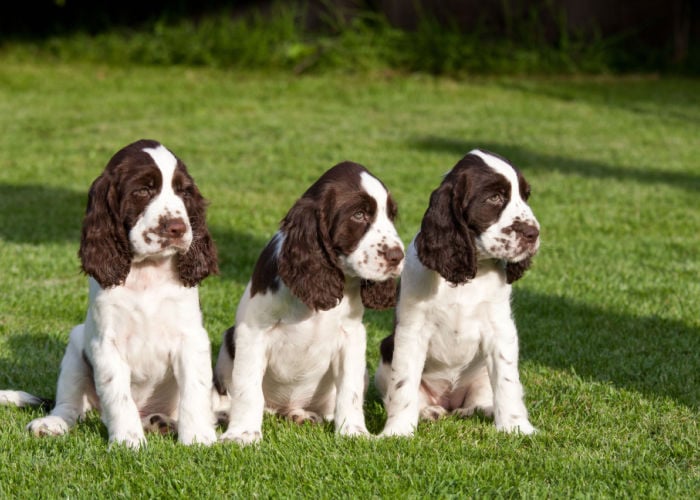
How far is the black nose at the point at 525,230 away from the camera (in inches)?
211

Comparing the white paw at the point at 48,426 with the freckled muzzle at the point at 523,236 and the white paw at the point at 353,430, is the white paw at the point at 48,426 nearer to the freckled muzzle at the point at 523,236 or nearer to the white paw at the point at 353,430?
the white paw at the point at 353,430

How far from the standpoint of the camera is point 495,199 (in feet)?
17.8

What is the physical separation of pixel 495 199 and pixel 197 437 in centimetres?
196

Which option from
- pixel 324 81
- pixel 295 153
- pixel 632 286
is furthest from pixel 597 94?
pixel 632 286

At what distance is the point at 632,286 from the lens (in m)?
8.98

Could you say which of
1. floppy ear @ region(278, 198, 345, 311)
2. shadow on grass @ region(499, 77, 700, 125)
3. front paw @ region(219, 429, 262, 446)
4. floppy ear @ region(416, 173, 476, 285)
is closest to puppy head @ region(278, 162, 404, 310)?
floppy ear @ region(278, 198, 345, 311)

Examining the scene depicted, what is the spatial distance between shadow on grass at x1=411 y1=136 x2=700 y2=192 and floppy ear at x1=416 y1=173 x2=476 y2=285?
8531 mm

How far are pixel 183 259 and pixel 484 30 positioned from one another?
1701 cm

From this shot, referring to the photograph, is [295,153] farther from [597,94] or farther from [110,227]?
[110,227]

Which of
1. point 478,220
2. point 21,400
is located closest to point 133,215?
point 21,400

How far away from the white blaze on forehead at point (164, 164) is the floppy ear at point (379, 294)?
1.15 m

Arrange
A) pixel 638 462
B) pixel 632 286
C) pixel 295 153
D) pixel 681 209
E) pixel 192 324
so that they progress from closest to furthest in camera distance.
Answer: pixel 638 462, pixel 192 324, pixel 632 286, pixel 681 209, pixel 295 153

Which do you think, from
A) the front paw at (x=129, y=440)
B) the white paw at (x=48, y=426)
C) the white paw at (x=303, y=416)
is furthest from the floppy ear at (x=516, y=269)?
the white paw at (x=48, y=426)

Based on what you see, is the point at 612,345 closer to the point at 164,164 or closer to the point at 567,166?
the point at 164,164
